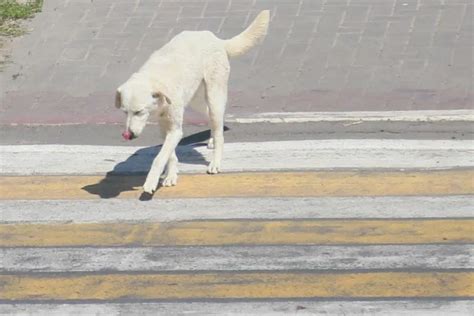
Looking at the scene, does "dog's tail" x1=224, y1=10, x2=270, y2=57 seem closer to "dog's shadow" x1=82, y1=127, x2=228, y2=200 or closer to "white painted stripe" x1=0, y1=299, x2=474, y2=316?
"dog's shadow" x1=82, y1=127, x2=228, y2=200

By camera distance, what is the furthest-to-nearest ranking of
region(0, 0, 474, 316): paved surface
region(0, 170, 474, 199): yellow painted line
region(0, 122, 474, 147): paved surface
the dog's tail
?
region(0, 122, 474, 147): paved surface → the dog's tail → region(0, 170, 474, 199): yellow painted line → region(0, 0, 474, 316): paved surface

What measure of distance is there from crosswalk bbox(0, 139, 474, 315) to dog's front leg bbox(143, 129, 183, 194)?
0.15 meters

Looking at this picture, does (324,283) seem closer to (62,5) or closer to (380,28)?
(380,28)

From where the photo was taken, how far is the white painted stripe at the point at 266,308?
20.8 ft

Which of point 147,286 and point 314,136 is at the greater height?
point 147,286

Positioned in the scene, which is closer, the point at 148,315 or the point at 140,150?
the point at 148,315

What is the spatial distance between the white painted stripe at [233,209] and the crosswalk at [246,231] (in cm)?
1

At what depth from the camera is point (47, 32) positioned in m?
12.1

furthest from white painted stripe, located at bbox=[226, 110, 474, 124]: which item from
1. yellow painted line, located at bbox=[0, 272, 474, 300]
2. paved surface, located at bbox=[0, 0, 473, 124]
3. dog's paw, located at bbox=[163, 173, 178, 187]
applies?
yellow painted line, located at bbox=[0, 272, 474, 300]

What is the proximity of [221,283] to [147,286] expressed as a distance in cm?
41

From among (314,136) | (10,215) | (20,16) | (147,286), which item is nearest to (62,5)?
(20,16)

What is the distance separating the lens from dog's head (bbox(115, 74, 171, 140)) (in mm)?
7832

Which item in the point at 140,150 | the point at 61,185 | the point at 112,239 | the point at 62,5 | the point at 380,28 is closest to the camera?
the point at 112,239

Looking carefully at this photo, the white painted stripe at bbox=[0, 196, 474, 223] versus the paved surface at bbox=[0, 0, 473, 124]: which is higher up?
the white painted stripe at bbox=[0, 196, 474, 223]
